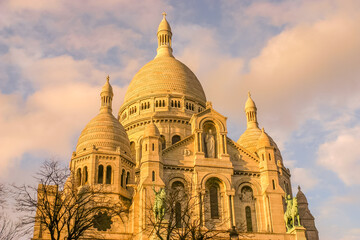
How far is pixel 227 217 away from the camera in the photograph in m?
44.0

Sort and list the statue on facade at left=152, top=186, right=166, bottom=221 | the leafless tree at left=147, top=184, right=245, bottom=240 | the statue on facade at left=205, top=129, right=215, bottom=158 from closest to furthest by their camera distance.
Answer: the leafless tree at left=147, top=184, right=245, bottom=240, the statue on facade at left=152, top=186, right=166, bottom=221, the statue on facade at left=205, top=129, right=215, bottom=158

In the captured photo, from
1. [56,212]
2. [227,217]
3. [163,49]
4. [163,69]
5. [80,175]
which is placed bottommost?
[56,212]

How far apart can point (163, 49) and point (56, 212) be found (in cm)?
5114

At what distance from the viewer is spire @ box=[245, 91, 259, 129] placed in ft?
212

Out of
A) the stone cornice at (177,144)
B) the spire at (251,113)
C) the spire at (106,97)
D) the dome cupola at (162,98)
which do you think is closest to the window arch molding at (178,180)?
the stone cornice at (177,144)

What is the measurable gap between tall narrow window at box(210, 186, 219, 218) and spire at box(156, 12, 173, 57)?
34.3m

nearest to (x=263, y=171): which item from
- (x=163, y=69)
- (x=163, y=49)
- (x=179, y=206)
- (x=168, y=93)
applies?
(x=179, y=206)

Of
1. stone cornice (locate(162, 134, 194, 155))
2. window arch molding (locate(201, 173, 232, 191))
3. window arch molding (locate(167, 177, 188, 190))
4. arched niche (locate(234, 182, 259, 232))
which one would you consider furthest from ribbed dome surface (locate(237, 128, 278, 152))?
window arch molding (locate(167, 177, 188, 190))

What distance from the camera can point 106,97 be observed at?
60969 mm

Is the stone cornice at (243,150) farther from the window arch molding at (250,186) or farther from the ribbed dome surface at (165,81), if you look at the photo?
the ribbed dome surface at (165,81)

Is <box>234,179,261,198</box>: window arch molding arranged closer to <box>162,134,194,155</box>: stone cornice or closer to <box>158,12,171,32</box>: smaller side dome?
<box>162,134,194,155</box>: stone cornice

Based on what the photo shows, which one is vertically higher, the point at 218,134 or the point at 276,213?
the point at 218,134

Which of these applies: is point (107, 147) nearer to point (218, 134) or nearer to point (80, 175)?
point (80, 175)

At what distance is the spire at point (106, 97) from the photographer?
5981 cm
